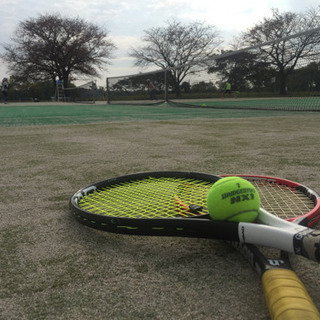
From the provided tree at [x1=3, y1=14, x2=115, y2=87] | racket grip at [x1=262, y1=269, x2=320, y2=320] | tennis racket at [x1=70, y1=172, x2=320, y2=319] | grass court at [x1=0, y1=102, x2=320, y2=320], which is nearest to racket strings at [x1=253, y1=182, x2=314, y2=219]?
tennis racket at [x1=70, y1=172, x2=320, y2=319]

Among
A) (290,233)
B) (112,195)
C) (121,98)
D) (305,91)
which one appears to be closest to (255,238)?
(290,233)

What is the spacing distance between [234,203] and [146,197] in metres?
0.70

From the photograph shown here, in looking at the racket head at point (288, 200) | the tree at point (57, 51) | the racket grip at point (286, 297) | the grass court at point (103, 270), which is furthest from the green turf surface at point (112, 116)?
the tree at point (57, 51)

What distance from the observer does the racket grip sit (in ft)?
2.53

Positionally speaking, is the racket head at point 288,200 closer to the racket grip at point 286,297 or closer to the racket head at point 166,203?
the racket head at point 166,203

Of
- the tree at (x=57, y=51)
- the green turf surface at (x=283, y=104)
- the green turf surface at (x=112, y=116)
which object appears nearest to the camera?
the green turf surface at (x=112, y=116)

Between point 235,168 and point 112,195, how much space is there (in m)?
1.20

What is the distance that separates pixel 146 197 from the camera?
1832mm

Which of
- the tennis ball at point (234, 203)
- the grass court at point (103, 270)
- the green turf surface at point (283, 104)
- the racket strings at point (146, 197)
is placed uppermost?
the green turf surface at point (283, 104)

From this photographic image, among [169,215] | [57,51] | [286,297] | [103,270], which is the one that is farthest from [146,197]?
[57,51]

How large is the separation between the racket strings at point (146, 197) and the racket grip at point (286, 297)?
1.99 feet

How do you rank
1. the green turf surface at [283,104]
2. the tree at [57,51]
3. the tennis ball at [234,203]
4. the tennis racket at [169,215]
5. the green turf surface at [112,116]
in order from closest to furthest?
the tennis racket at [169,215]
the tennis ball at [234,203]
the green turf surface at [112,116]
the green turf surface at [283,104]
the tree at [57,51]

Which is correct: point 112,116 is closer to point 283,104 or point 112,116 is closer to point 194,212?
point 283,104

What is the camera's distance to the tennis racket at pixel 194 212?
884mm
